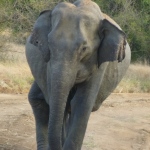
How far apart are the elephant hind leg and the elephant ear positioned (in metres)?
1.48

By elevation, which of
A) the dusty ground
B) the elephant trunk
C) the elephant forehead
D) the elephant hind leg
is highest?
the elephant forehead

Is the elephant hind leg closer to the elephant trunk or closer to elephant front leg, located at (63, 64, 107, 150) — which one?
elephant front leg, located at (63, 64, 107, 150)

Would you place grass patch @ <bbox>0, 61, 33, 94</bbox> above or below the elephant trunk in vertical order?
below

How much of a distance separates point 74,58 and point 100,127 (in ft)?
15.5

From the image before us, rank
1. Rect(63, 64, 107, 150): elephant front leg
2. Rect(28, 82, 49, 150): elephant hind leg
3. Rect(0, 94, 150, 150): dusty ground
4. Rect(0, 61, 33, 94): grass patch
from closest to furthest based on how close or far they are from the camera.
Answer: Rect(63, 64, 107, 150): elephant front leg
Rect(28, 82, 49, 150): elephant hind leg
Rect(0, 94, 150, 150): dusty ground
Rect(0, 61, 33, 94): grass patch

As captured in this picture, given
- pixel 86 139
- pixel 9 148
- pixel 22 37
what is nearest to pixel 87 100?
pixel 9 148

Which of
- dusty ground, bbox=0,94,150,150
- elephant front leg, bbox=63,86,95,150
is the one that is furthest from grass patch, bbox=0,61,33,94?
elephant front leg, bbox=63,86,95,150

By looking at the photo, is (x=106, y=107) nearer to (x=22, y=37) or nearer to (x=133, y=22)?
(x=22, y=37)

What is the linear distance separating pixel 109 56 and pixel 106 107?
7.43 meters

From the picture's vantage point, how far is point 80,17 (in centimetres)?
555

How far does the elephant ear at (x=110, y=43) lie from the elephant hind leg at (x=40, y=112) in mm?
1477

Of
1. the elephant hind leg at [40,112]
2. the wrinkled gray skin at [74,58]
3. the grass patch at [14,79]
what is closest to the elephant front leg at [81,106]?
the wrinkled gray skin at [74,58]

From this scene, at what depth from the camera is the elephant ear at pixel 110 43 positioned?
5.65 metres

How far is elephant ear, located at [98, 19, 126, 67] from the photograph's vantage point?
18.5 ft
